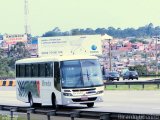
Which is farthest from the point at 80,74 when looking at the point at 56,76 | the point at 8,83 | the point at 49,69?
the point at 8,83

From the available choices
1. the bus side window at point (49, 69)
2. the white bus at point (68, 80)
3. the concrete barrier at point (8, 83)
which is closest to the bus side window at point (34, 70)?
the white bus at point (68, 80)

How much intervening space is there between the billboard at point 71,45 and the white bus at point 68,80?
2186 inches

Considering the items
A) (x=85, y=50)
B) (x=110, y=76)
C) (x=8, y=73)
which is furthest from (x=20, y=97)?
(x=8, y=73)

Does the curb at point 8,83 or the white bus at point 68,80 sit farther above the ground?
the white bus at point 68,80

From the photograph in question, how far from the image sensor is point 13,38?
498ft

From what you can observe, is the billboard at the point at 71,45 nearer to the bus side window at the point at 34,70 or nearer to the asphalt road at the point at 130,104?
the asphalt road at the point at 130,104

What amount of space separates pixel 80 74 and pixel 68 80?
0.62 meters

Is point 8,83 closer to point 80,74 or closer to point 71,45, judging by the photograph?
point 71,45

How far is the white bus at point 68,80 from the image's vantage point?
28.9m

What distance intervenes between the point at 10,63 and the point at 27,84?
79249 millimetres

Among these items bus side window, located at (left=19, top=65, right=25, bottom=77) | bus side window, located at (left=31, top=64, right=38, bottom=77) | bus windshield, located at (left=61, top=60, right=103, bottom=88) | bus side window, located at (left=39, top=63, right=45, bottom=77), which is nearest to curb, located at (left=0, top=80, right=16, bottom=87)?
bus side window, located at (left=19, top=65, right=25, bottom=77)

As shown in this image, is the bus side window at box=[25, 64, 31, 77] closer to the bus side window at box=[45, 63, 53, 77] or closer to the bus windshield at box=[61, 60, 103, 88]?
the bus side window at box=[45, 63, 53, 77]

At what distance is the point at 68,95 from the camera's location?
28.9m

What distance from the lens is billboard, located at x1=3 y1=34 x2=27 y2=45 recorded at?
493ft
